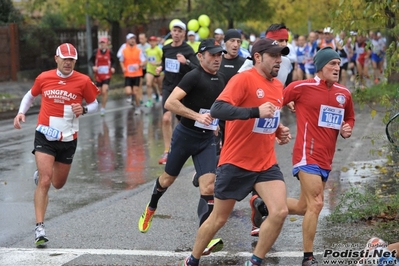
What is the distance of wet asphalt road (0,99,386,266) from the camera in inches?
290

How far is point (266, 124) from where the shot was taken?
6.53 meters

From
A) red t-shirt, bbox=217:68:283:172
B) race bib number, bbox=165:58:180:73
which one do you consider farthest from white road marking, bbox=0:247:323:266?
race bib number, bbox=165:58:180:73

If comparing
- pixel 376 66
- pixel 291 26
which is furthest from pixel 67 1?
pixel 291 26

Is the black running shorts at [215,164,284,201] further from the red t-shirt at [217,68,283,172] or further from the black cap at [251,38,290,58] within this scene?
the black cap at [251,38,290,58]

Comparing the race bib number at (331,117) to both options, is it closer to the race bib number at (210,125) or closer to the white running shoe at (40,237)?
the race bib number at (210,125)

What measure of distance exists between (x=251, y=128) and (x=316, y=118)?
834mm

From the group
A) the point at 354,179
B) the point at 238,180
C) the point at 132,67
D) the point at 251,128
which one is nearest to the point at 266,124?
the point at 251,128

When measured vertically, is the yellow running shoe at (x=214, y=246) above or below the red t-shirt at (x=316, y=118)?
below

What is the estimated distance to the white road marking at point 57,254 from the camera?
715 centimetres

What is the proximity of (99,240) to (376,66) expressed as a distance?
2426cm

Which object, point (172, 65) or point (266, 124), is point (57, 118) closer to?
point (266, 124)

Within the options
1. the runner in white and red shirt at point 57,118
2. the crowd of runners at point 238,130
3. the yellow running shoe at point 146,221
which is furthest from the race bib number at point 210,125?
the runner in white and red shirt at point 57,118

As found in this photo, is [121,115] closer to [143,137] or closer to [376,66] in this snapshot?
[143,137]

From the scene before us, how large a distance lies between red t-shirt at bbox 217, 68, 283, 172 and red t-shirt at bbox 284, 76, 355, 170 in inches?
20.3
